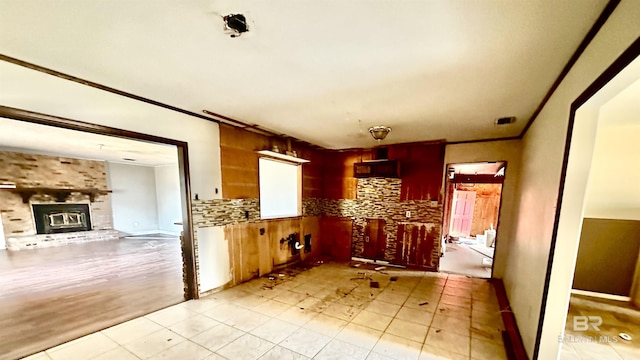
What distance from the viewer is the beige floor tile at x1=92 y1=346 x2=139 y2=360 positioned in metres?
1.96

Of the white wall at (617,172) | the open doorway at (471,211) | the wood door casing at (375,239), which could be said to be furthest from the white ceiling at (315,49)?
the open doorway at (471,211)

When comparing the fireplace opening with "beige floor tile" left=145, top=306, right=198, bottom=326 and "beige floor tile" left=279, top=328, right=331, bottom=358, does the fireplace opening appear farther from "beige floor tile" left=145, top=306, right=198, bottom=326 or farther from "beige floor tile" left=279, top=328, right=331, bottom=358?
"beige floor tile" left=279, top=328, right=331, bottom=358

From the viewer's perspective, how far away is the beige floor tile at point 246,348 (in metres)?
1.99

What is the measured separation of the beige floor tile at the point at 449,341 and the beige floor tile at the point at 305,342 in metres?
1.06

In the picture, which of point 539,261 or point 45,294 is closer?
point 539,261

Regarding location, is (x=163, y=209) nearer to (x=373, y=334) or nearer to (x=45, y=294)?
(x=45, y=294)

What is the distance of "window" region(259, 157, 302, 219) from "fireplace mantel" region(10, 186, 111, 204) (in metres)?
6.61

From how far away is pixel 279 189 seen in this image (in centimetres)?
466

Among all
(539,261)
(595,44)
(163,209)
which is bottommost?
(539,261)

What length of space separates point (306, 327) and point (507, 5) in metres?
3.04

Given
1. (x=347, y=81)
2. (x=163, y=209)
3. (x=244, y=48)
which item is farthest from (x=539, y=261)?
(x=163, y=209)

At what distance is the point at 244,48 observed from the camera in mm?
1496

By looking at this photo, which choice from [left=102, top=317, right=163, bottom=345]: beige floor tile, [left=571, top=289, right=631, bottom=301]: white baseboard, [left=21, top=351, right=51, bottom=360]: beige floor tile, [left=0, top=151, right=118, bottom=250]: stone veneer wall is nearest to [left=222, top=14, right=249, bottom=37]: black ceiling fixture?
[left=102, top=317, right=163, bottom=345]: beige floor tile

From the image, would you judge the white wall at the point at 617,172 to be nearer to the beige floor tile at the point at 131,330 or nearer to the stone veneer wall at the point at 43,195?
the beige floor tile at the point at 131,330
